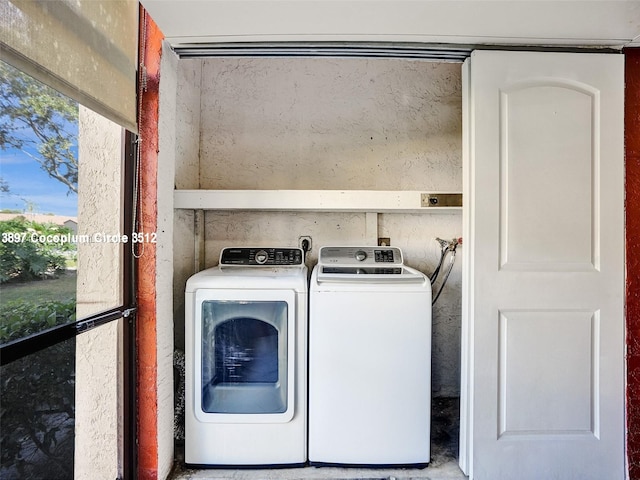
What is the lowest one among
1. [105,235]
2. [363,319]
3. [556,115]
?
[363,319]

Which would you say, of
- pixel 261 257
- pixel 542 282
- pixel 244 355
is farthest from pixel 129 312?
pixel 542 282

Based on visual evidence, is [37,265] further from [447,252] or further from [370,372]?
[447,252]

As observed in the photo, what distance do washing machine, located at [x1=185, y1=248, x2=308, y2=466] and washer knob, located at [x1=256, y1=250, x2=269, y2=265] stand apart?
0.36m

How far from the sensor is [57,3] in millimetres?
897

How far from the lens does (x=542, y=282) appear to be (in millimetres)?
1475

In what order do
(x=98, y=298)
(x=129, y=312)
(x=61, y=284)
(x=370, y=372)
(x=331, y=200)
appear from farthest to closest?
(x=331, y=200) → (x=370, y=372) → (x=129, y=312) → (x=98, y=298) → (x=61, y=284)

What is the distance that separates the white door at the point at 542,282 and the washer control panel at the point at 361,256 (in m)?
0.55

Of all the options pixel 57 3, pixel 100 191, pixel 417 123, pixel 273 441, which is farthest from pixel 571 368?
pixel 57 3

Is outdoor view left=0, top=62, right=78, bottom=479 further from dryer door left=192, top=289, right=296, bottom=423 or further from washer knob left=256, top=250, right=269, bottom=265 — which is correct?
washer knob left=256, top=250, right=269, bottom=265

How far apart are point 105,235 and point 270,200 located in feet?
2.66

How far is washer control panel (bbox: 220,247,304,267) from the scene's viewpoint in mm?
1968

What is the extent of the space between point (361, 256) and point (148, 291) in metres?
1.21

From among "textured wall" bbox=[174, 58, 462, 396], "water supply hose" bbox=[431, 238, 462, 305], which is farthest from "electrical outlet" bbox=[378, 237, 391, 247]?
"water supply hose" bbox=[431, 238, 462, 305]

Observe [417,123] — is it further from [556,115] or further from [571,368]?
[571,368]
